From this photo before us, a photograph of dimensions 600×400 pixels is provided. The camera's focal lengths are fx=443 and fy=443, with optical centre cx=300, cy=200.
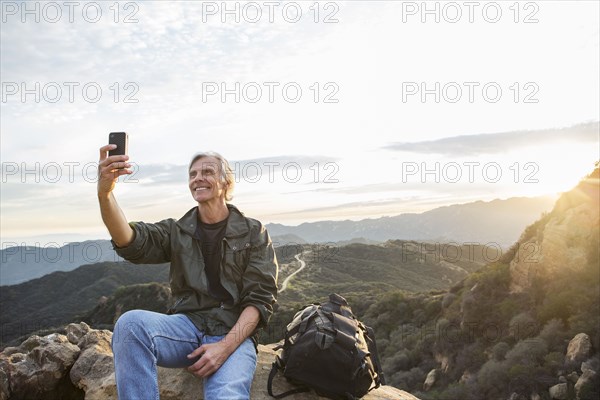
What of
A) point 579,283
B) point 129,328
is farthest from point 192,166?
point 579,283

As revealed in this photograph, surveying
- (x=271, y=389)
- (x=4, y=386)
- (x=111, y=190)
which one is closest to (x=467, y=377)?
(x=271, y=389)

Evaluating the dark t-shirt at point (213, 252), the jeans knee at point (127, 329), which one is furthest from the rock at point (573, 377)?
the jeans knee at point (127, 329)

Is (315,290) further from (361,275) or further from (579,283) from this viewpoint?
(579,283)

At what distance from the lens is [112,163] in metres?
3.61

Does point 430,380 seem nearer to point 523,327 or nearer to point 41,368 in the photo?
point 523,327

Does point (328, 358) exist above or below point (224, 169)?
below

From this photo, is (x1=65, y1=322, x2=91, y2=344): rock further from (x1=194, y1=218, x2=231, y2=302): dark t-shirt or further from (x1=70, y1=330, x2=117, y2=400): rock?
(x1=194, y1=218, x2=231, y2=302): dark t-shirt

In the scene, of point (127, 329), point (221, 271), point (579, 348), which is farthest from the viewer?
point (579, 348)

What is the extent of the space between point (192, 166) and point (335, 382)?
7.96ft

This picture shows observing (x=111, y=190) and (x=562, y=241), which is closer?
(x=111, y=190)

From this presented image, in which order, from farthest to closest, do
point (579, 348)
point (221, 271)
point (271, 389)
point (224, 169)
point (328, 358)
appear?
→ 1. point (579, 348)
2. point (224, 169)
3. point (221, 271)
4. point (271, 389)
5. point (328, 358)

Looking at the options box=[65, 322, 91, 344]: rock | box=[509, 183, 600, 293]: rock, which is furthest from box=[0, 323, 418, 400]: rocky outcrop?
box=[509, 183, 600, 293]: rock

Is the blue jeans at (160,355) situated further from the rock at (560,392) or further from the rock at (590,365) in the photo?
the rock at (590,365)

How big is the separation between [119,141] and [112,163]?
216 millimetres
